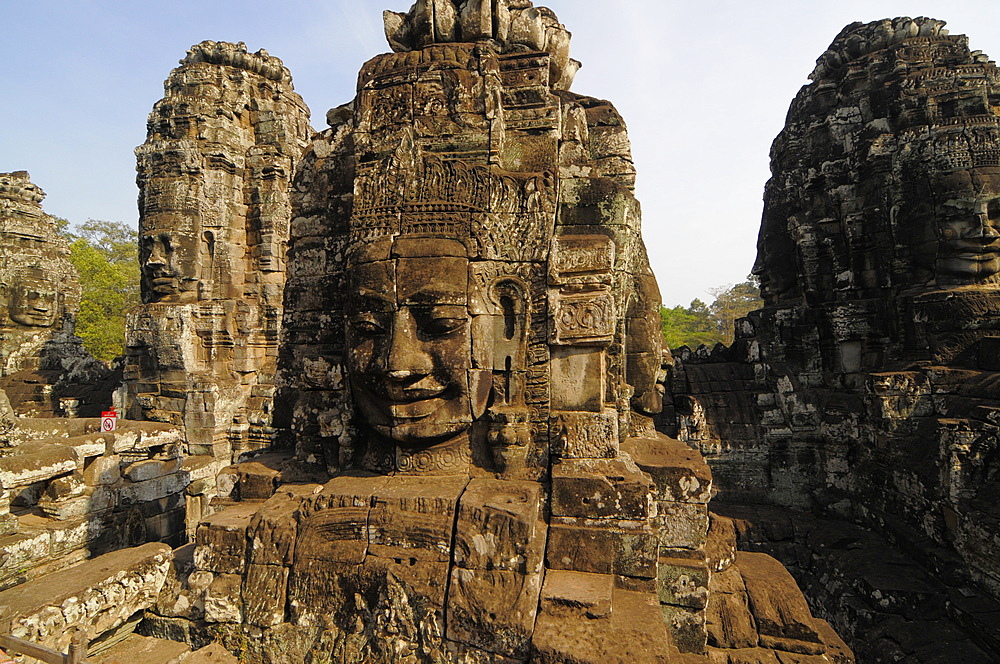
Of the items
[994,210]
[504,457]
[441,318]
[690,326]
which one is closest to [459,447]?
[504,457]

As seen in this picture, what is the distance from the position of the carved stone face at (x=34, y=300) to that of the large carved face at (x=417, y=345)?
11.8 meters

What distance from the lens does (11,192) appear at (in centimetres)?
1052

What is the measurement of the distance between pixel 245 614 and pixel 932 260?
31.4 ft

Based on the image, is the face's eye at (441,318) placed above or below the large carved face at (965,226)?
below

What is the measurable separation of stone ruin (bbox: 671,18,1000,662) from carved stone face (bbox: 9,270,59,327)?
13.5 metres

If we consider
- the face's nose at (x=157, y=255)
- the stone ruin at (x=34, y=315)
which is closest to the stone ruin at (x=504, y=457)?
the face's nose at (x=157, y=255)

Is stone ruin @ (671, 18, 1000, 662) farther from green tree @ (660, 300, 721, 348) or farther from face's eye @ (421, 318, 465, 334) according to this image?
green tree @ (660, 300, 721, 348)

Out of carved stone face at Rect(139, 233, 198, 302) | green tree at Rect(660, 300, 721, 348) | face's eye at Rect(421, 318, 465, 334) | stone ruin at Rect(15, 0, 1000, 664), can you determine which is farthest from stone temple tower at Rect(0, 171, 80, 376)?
green tree at Rect(660, 300, 721, 348)

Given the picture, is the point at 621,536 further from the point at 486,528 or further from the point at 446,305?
the point at 446,305

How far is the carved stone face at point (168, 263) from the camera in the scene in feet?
31.0

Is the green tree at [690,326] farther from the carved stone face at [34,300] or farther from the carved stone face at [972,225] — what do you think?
the carved stone face at [34,300]

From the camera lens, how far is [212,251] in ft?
32.4

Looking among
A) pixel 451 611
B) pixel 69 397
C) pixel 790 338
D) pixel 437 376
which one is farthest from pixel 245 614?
pixel 69 397

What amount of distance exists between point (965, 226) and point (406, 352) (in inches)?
329
